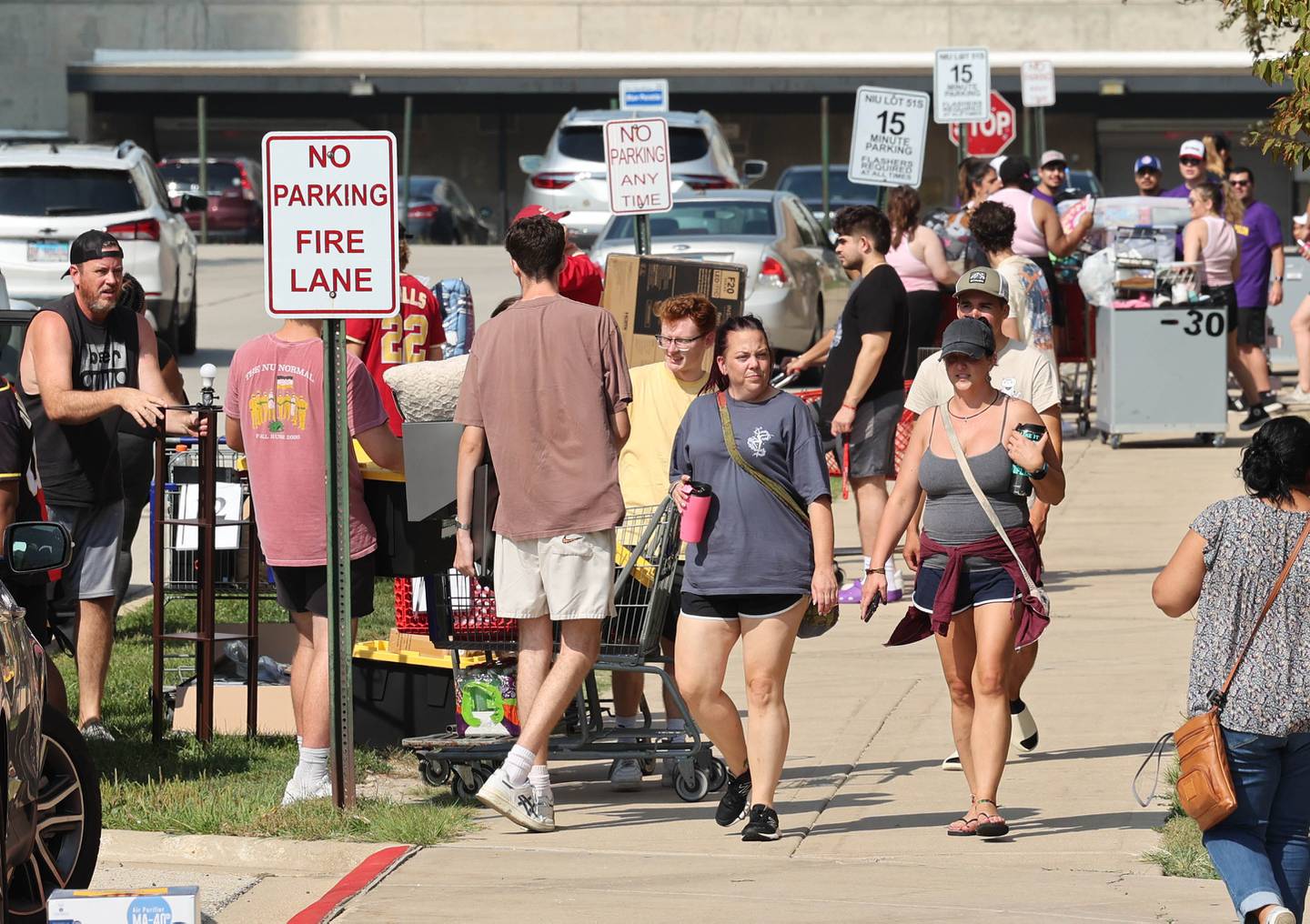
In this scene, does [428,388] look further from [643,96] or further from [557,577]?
[643,96]

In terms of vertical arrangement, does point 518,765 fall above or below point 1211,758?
below

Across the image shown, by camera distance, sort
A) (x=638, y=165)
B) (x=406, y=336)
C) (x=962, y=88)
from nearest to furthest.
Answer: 1. (x=406, y=336)
2. (x=638, y=165)
3. (x=962, y=88)

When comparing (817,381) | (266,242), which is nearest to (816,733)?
(266,242)

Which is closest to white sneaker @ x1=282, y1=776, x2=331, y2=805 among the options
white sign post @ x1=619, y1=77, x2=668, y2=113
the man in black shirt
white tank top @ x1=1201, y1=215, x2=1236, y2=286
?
the man in black shirt

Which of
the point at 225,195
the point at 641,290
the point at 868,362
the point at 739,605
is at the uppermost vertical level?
the point at 225,195

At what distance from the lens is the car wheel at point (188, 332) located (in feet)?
72.8

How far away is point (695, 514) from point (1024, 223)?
914 centimetres

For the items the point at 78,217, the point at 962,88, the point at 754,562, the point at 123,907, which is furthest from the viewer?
the point at 78,217

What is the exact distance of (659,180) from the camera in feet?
43.9

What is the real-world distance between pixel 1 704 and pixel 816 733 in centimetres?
457

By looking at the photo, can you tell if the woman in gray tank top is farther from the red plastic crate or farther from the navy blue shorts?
the red plastic crate

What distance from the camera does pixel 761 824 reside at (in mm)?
7547

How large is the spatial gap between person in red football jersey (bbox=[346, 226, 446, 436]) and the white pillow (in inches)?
64.6

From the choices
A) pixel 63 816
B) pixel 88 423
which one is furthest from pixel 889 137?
pixel 63 816
